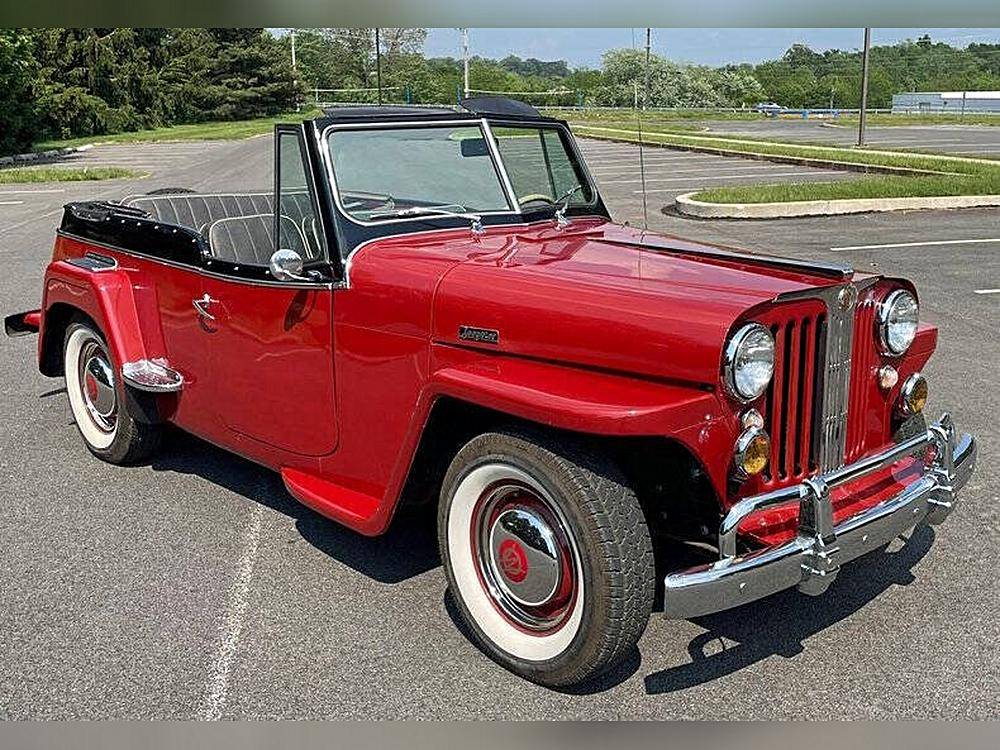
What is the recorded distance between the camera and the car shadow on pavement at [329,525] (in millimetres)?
3758

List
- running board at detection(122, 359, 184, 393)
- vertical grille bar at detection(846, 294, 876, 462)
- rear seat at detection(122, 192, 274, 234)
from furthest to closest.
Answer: rear seat at detection(122, 192, 274, 234) → running board at detection(122, 359, 184, 393) → vertical grille bar at detection(846, 294, 876, 462)

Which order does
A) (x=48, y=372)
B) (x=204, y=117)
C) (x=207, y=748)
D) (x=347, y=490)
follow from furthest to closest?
(x=204, y=117), (x=48, y=372), (x=347, y=490), (x=207, y=748)

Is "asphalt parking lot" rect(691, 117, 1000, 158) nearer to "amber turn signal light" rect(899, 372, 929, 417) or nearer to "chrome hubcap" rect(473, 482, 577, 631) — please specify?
"amber turn signal light" rect(899, 372, 929, 417)

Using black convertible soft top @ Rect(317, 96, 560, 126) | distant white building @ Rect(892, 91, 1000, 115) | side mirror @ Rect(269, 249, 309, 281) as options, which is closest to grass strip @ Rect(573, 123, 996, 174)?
black convertible soft top @ Rect(317, 96, 560, 126)

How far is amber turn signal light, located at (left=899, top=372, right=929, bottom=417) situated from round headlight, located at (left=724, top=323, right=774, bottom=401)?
90 centimetres

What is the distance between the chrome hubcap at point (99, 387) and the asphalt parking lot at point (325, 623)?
0.75ft

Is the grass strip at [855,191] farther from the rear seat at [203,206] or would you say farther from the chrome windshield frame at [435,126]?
the chrome windshield frame at [435,126]

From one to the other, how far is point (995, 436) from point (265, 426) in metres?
3.58

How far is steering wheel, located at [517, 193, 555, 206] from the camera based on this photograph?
4.11 m

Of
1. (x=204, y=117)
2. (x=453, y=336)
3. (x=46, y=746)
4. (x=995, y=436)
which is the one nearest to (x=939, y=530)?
(x=995, y=436)

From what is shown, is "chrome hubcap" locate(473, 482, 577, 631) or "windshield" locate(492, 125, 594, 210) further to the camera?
"windshield" locate(492, 125, 594, 210)

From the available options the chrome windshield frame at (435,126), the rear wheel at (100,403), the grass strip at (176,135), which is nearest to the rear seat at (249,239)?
the chrome windshield frame at (435,126)

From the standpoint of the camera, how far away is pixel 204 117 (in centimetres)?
3659
